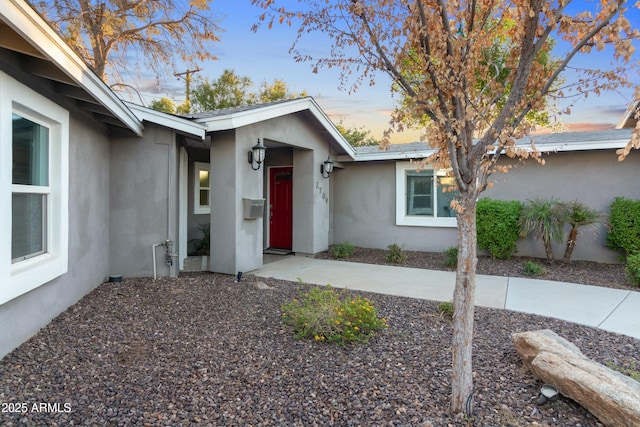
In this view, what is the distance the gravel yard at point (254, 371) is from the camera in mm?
2479

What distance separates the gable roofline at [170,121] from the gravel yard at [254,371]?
2.78 m

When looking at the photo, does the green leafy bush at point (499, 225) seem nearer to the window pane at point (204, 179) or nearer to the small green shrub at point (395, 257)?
the small green shrub at point (395, 257)

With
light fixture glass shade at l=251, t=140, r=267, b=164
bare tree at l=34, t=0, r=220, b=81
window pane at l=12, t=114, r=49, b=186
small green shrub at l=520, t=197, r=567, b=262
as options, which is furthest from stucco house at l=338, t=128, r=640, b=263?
bare tree at l=34, t=0, r=220, b=81

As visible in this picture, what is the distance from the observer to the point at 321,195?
30.3 feet

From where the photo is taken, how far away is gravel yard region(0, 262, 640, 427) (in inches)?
97.6

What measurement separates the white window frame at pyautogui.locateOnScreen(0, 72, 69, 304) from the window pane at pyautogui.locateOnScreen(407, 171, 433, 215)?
760 centimetres

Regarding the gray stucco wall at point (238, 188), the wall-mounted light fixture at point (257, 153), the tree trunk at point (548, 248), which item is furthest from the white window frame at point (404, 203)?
the wall-mounted light fixture at point (257, 153)

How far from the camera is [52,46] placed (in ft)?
9.83

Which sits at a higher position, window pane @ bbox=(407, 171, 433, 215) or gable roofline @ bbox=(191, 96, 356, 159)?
gable roofline @ bbox=(191, 96, 356, 159)

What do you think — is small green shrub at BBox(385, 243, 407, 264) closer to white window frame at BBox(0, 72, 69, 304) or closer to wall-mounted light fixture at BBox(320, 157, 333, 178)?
wall-mounted light fixture at BBox(320, 157, 333, 178)

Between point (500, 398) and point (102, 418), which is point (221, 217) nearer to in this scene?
point (102, 418)

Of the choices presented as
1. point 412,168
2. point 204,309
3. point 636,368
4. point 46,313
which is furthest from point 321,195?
point 636,368

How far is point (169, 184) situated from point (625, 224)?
867cm

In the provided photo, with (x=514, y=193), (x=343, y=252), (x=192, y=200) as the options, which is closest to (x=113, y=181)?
(x=192, y=200)
